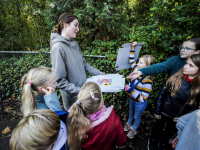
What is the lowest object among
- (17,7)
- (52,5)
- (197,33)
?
(197,33)

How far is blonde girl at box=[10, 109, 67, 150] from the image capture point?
791mm

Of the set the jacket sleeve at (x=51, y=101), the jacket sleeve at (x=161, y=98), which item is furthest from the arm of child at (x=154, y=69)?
the jacket sleeve at (x=51, y=101)

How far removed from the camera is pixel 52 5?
415 cm

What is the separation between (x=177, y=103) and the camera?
1751 millimetres

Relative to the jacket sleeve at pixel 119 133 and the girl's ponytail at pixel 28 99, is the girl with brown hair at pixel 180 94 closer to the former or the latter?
the jacket sleeve at pixel 119 133

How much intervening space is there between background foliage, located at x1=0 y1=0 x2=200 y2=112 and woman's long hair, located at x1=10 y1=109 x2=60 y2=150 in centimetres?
243

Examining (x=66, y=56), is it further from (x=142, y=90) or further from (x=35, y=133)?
(x=142, y=90)

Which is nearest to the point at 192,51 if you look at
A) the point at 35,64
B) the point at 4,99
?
the point at 35,64

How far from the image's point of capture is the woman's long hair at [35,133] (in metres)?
0.79

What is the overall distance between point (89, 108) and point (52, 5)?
4.66m

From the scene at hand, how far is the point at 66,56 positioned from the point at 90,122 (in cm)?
105

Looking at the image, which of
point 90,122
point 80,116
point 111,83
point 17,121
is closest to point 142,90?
point 111,83

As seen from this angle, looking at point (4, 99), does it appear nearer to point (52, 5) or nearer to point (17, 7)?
point (52, 5)

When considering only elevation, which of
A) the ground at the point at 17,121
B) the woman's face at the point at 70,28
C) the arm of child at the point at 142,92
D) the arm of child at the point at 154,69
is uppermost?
the woman's face at the point at 70,28
